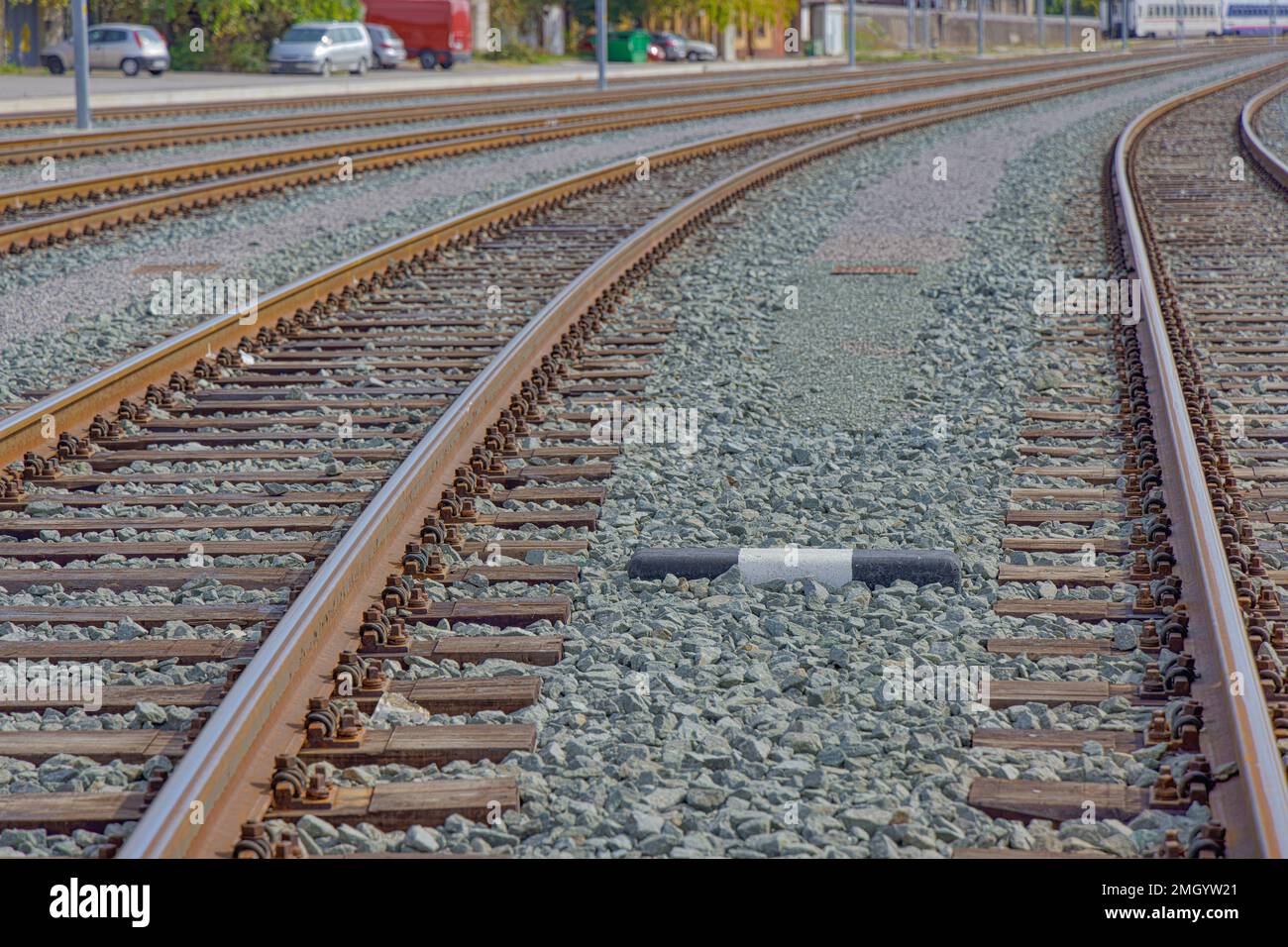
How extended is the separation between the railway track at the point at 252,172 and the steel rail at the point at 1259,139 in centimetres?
594

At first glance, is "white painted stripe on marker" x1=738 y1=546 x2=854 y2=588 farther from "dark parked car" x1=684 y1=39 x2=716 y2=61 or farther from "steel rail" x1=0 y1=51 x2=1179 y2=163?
"dark parked car" x1=684 y1=39 x2=716 y2=61

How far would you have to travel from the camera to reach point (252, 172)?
19250 millimetres

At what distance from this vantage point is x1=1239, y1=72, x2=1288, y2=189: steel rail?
728 inches

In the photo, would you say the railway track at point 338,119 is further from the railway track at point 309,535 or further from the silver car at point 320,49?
the railway track at point 309,535

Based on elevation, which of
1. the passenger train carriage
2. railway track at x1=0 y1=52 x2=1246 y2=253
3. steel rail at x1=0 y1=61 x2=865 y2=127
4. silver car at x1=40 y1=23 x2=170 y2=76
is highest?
the passenger train carriage

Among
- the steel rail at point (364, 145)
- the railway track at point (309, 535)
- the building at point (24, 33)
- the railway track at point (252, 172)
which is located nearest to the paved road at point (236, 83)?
the building at point (24, 33)

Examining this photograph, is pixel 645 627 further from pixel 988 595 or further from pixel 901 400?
pixel 901 400

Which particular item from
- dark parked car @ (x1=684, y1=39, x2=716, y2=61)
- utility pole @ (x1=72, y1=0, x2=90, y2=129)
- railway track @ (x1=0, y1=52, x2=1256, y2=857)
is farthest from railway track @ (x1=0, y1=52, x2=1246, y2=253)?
dark parked car @ (x1=684, y1=39, x2=716, y2=61)

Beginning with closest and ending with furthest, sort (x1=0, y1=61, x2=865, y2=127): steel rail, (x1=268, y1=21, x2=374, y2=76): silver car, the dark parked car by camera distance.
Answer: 1. (x1=0, y1=61, x2=865, y2=127): steel rail
2. (x1=268, y1=21, x2=374, y2=76): silver car
3. the dark parked car

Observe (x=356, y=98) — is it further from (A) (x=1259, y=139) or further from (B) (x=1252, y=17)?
(B) (x=1252, y=17)

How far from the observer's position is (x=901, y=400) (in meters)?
8.26

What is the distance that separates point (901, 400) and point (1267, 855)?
4.92 metres

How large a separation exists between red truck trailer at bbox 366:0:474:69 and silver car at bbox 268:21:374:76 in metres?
7.61

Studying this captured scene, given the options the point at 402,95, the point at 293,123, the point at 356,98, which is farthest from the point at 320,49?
the point at 293,123
